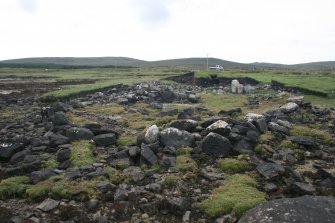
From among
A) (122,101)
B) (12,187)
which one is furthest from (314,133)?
(122,101)

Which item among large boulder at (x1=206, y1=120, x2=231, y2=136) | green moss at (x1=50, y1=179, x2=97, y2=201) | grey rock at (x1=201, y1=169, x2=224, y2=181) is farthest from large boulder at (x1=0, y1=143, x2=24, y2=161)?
large boulder at (x1=206, y1=120, x2=231, y2=136)

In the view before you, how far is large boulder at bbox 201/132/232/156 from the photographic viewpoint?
1169 cm

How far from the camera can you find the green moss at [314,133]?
45.3 feet

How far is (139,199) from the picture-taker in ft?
28.2

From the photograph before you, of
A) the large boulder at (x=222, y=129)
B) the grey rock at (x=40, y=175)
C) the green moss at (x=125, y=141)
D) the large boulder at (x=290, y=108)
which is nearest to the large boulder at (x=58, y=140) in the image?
the green moss at (x=125, y=141)

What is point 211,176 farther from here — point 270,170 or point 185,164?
point 270,170

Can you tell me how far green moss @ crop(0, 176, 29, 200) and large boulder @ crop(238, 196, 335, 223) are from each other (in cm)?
560

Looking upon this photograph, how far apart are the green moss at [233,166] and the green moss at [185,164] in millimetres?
794

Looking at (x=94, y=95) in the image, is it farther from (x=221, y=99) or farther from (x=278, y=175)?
(x=278, y=175)

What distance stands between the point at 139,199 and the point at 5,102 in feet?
66.2

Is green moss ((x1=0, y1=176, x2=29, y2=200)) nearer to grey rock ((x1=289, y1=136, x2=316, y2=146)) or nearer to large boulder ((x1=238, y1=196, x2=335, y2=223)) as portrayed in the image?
large boulder ((x1=238, y1=196, x2=335, y2=223))

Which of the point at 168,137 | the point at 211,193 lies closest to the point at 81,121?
the point at 168,137

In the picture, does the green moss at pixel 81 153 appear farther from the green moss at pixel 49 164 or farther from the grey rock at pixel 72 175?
the grey rock at pixel 72 175

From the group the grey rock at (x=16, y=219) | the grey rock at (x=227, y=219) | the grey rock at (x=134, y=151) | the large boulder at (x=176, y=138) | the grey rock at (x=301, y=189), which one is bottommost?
the grey rock at (x=16, y=219)
